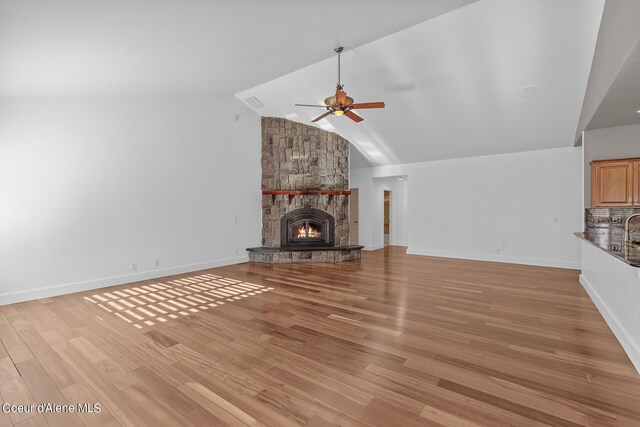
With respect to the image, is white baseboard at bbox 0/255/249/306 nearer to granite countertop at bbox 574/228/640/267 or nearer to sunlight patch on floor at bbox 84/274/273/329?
sunlight patch on floor at bbox 84/274/273/329

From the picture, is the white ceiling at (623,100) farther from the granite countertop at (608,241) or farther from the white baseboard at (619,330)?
the white baseboard at (619,330)

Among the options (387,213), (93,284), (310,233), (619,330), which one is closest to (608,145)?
(619,330)

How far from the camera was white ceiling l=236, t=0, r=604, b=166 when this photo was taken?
12.2 ft

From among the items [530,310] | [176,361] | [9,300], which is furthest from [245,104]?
[530,310]

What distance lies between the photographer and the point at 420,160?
800 cm

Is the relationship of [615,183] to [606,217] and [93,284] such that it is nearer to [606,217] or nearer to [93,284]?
[606,217]

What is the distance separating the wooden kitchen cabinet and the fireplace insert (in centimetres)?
492

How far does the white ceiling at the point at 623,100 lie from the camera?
2.53m

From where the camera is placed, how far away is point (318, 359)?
241cm

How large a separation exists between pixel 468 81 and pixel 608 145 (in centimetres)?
243

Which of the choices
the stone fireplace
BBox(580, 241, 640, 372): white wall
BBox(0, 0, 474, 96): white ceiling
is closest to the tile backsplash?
BBox(580, 241, 640, 372): white wall

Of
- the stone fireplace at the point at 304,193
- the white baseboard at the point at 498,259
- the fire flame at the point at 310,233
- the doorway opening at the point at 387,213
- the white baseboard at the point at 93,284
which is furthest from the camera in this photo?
the doorway opening at the point at 387,213

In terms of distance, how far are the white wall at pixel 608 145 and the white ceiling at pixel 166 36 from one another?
340 centimetres

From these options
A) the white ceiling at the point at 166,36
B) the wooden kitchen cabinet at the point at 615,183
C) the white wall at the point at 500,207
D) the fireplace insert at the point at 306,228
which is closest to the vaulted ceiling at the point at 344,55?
the white ceiling at the point at 166,36
